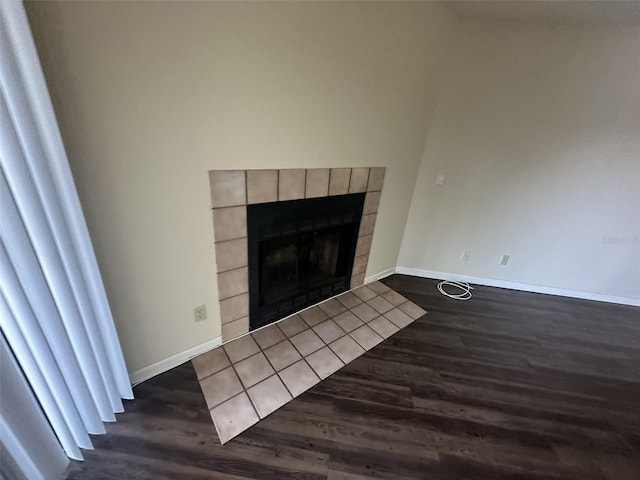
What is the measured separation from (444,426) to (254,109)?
1958 millimetres

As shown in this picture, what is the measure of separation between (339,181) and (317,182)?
0.20 metres

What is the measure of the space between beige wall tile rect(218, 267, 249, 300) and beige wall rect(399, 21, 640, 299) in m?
1.76

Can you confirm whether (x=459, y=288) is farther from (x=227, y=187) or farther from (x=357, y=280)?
(x=227, y=187)

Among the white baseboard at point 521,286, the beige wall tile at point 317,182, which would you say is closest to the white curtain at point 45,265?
the beige wall tile at point 317,182

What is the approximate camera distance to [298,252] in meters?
2.04

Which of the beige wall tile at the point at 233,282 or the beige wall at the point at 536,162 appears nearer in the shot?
the beige wall tile at the point at 233,282

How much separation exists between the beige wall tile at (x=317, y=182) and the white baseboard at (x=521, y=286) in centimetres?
150

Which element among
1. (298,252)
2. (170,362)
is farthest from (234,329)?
(298,252)

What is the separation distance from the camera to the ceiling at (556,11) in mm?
1593

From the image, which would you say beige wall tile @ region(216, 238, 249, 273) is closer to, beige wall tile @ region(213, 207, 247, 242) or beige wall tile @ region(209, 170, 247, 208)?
beige wall tile @ region(213, 207, 247, 242)

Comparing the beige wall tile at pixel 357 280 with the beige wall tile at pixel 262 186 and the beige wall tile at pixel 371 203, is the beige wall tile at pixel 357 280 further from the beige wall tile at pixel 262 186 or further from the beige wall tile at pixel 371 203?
the beige wall tile at pixel 262 186

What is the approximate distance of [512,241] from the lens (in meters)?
2.58

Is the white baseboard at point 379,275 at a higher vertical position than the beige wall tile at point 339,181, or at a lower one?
lower

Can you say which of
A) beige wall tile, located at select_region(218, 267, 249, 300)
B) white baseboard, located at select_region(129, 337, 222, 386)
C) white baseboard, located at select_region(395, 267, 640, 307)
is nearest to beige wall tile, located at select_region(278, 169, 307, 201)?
beige wall tile, located at select_region(218, 267, 249, 300)
